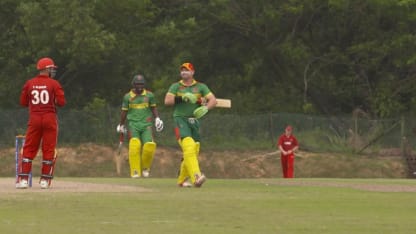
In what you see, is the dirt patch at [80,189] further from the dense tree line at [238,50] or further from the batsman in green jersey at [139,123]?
the dense tree line at [238,50]

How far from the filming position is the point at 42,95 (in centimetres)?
1923

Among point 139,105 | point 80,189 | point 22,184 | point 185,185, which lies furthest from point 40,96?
point 139,105

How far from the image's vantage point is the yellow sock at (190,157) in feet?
65.7

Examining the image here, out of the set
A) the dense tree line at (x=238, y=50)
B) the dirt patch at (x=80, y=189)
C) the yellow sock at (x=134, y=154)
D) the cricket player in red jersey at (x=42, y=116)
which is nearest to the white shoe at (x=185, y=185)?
the dirt patch at (x=80, y=189)

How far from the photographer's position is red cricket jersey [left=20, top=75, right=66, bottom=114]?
758 inches

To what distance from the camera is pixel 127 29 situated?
46.9m

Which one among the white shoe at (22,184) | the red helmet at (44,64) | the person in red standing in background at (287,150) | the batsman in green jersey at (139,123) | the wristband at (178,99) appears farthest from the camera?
the person in red standing in background at (287,150)

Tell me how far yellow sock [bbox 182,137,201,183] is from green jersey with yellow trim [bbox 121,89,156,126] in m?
6.33

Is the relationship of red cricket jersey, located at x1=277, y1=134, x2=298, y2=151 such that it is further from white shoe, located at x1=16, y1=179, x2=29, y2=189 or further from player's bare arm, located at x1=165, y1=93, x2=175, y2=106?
white shoe, located at x1=16, y1=179, x2=29, y2=189

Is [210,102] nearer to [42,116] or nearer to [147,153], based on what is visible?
[42,116]

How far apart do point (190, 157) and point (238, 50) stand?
2914cm

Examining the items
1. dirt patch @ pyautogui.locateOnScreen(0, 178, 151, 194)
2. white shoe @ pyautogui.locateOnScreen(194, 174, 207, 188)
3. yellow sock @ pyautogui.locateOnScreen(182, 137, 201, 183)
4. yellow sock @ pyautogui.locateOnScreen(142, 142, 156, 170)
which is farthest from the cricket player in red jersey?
yellow sock @ pyautogui.locateOnScreen(142, 142, 156, 170)

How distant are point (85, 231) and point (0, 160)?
102ft

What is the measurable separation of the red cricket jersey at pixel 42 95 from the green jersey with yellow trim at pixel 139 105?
7.26m
